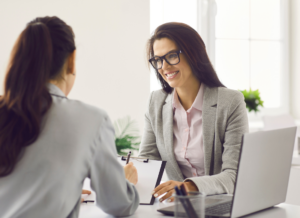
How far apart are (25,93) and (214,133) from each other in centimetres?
95

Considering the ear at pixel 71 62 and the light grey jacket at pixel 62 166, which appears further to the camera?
the ear at pixel 71 62

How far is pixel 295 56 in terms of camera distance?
4.31m

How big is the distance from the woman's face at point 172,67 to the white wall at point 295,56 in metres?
3.10

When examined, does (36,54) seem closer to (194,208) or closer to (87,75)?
(194,208)

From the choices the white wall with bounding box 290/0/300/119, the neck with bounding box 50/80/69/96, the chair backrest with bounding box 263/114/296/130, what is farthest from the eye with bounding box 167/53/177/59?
the white wall with bounding box 290/0/300/119

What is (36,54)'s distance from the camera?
2.81 feet

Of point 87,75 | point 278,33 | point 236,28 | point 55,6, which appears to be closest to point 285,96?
point 278,33

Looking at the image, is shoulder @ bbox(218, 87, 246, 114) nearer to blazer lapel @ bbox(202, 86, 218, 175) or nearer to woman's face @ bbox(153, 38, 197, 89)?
blazer lapel @ bbox(202, 86, 218, 175)

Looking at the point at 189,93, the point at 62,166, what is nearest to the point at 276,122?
the point at 189,93

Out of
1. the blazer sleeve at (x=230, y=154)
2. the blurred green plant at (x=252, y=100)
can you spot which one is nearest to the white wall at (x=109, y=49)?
the blurred green plant at (x=252, y=100)

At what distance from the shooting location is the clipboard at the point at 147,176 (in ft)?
4.00

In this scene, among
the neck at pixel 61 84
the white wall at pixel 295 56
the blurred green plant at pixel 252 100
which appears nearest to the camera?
the neck at pixel 61 84

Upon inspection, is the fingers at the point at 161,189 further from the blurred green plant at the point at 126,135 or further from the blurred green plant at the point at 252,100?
the blurred green plant at the point at 252,100

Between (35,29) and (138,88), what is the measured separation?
2.27 m
